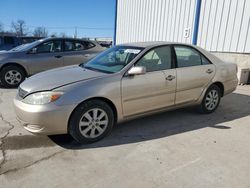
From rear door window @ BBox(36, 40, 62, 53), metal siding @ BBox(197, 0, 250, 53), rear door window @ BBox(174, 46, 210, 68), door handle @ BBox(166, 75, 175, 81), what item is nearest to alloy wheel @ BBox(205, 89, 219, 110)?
rear door window @ BBox(174, 46, 210, 68)

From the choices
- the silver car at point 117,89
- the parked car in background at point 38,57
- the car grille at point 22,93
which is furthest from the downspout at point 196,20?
the car grille at point 22,93

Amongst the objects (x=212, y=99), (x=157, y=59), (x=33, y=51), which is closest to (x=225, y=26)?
(x=212, y=99)

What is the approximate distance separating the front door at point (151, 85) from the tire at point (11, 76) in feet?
15.5

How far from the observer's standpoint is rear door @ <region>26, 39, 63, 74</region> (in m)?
7.18

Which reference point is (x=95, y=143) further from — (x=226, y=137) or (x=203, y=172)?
(x=226, y=137)

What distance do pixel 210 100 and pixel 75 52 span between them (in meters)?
4.72

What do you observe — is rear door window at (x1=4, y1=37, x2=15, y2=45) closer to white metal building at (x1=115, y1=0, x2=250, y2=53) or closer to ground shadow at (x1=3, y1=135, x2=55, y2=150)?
white metal building at (x1=115, y1=0, x2=250, y2=53)

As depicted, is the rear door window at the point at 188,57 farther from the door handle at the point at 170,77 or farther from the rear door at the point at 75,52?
the rear door at the point at 75,52

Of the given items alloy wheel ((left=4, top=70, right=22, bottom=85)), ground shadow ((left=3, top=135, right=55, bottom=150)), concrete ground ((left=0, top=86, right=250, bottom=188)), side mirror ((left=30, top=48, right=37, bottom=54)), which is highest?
side mirror ((left=30, top=48, right=37, bottom=54))

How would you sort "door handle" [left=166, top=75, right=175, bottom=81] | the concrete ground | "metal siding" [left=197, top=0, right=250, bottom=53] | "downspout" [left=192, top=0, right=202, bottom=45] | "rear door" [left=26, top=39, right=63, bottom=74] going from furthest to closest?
"downspout" [left=192, top=0, right=202, bottom=45], "metal siding" [left=197, top=0, right=250, bottom=53], "rear door" [left=26, top=39, right=63, bottom=74], "door handle" [left=166, top=75, right=175, bottom=81], the concrete ground

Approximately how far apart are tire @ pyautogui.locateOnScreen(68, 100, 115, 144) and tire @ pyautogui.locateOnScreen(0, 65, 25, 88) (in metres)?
4.63

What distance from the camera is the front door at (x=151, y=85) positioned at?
3625mm

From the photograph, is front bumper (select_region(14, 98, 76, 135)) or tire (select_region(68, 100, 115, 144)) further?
tire (select_region(68, 100, 115, 144))

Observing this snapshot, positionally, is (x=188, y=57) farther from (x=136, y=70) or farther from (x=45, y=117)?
(x=45, y=117)
